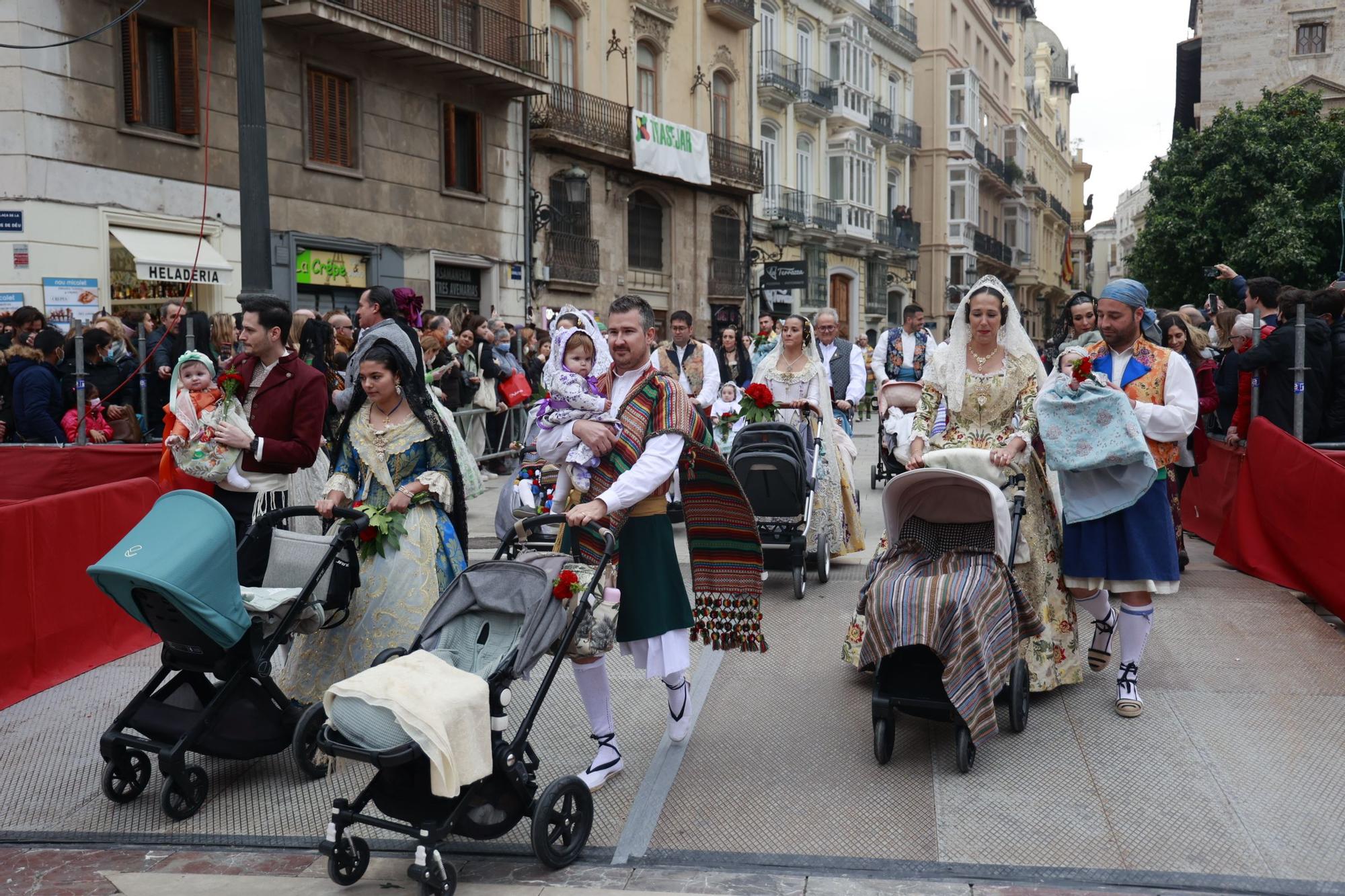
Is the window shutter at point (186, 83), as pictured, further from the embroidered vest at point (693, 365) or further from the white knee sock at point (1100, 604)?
the white knee sock at point (1100, 604)

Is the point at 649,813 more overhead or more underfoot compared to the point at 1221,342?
more underfoot

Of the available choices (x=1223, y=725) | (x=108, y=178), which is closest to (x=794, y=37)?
(x=108, y=178)

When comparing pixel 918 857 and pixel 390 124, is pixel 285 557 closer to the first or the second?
pixel 918 857

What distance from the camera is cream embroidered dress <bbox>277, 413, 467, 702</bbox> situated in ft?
16.8

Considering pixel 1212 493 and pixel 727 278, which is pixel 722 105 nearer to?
pixel 727 278

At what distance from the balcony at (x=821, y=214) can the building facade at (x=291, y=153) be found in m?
14.5

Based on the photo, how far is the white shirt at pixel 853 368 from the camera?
32.8 feet

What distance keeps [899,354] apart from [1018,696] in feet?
25.2

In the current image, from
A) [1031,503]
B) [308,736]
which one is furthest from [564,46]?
[308,736]

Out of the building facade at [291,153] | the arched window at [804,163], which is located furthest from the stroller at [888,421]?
the arched window at [804,163]

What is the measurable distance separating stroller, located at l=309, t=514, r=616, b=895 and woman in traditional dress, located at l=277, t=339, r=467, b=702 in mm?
858

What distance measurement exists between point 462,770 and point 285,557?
72.0 inches

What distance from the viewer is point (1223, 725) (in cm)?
524

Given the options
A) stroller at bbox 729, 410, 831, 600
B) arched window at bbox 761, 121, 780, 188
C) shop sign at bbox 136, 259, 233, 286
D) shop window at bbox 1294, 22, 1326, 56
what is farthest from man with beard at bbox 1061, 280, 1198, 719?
shop window at bbox 1294, 22, 1326, 56
